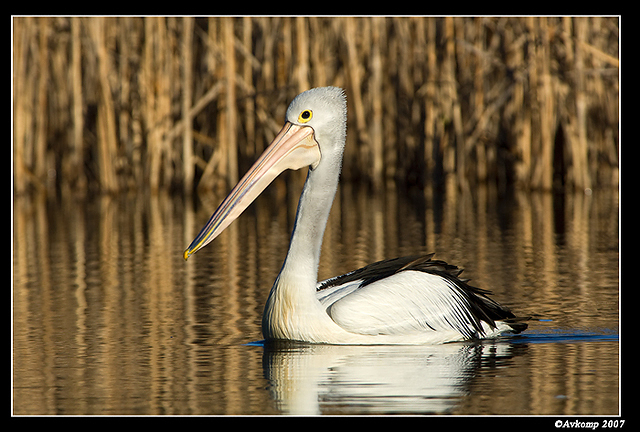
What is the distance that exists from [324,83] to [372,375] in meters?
10.8

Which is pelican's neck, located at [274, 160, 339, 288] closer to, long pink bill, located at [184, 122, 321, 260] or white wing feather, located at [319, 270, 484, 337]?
long pink bill, located at [184, 122, 321, 260]

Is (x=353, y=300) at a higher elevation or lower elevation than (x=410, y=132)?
lower

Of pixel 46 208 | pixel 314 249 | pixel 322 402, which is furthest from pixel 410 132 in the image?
pixel 322 402

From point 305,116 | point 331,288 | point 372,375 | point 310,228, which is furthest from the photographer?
point 331,288

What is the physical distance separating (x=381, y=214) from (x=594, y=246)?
3592 mm

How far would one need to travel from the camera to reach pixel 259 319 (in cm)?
631

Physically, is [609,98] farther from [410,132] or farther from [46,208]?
[46,208]

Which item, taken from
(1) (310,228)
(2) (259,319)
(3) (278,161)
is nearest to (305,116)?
(3) (278,161)

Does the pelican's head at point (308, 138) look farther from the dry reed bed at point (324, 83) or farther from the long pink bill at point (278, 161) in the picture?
the dry reed bed at point (324, 83)

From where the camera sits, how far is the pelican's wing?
5.41m

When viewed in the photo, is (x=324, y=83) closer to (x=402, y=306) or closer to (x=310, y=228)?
(x=310, y=228)

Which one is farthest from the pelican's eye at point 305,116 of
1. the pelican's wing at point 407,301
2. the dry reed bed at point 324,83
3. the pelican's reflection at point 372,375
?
the dry reed bed at point 324,83

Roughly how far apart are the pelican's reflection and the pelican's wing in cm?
13

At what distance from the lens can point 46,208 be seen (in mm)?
13633
